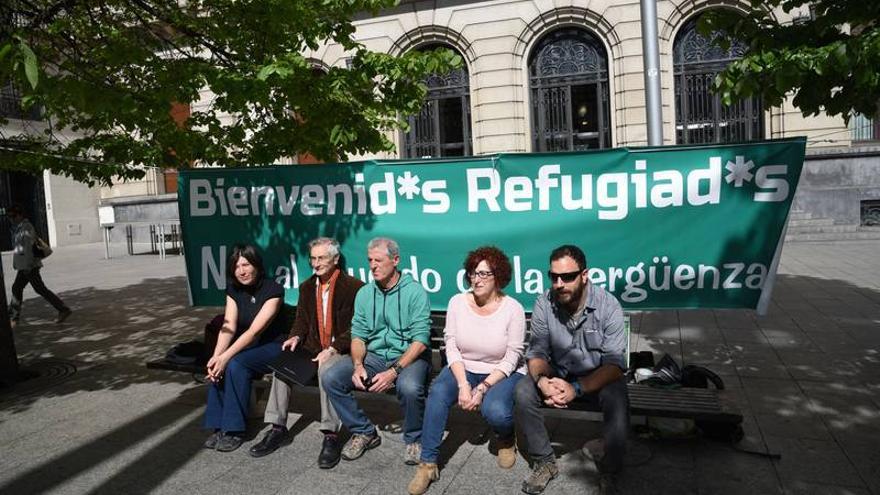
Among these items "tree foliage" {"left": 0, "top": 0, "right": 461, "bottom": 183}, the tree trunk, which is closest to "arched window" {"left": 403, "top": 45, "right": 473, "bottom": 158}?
"tree foliage" {"left": 0, "top": 0, "right": 461, "bottom": 183}

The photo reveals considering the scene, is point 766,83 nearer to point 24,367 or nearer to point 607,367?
point 607,367

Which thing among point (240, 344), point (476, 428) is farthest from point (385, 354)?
point (240, 344)

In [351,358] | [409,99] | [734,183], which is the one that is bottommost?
[351,358]

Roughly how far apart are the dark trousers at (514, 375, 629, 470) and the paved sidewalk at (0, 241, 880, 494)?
199 mm

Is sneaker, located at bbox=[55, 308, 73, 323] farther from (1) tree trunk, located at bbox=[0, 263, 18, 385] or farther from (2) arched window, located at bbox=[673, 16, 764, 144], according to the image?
(2) arched window, located at bbox=[673, 16, 764, 144]

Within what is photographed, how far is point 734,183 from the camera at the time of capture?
451 cm

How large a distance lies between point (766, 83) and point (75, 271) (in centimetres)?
1663

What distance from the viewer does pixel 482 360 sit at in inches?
164

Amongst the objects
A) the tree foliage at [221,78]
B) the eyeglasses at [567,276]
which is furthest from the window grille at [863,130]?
the eyeglasses at [567,276]

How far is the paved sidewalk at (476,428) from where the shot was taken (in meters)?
3.78

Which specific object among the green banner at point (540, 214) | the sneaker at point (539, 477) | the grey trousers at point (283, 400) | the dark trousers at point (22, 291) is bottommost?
the sneaker at point (539, 477)

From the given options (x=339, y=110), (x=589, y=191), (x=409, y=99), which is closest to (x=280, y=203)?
(x=339, y=110)

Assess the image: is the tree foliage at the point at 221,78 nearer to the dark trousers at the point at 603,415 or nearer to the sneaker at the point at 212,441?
the sneaker at the point at 212,441

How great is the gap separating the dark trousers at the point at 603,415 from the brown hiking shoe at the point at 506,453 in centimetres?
21
